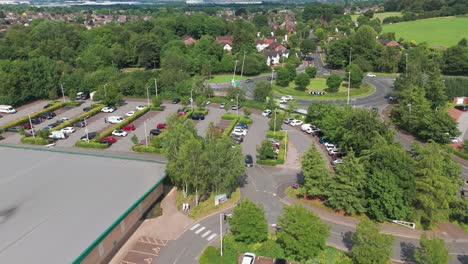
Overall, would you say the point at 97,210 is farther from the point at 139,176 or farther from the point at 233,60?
the point at 233,60

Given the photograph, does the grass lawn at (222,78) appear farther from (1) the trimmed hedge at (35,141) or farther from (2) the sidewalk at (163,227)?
(2) the sidewalk at (163,227)

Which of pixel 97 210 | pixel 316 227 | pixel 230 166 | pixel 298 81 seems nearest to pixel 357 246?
pixel 316 227

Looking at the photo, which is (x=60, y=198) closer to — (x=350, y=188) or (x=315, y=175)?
(x=315, y=175)

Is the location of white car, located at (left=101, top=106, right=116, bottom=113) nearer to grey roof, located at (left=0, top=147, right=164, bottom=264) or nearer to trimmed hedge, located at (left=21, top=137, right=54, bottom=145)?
trimmed hedge, located at (left=21, top=137, right=54, bottom=145)

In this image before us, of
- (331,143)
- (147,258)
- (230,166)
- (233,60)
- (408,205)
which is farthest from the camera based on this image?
(233,60)

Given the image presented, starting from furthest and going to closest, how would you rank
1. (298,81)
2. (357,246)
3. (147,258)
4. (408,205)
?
(298,81) → (408,205) → (147,258) → (357,246)

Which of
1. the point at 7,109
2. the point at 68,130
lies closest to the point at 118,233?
the point at 68,130

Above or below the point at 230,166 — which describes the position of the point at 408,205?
below
